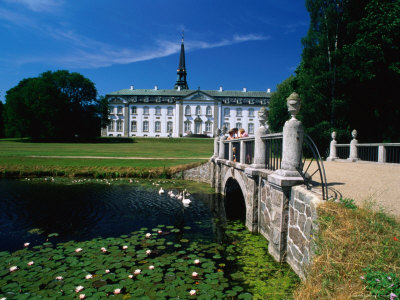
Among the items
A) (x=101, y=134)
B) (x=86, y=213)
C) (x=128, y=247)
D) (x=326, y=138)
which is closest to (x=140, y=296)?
(x=128, y=247)

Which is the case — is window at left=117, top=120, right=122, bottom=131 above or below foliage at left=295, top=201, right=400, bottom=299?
A: above

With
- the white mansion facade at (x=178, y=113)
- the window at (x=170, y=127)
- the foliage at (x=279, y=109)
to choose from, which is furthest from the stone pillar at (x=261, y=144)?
the window at (x=170, y=127)

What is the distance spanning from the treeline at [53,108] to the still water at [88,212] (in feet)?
119

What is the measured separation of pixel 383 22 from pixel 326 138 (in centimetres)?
780

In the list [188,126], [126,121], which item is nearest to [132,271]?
[188,126]

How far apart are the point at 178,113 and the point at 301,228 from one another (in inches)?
2546

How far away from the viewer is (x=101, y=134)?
68688mm

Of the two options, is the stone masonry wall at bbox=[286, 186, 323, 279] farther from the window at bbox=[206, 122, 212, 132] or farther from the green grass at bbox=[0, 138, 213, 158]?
the window at bbox=[206, 122, 212, 132]

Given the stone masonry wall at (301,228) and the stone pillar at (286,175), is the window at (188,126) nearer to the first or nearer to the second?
the stone pillar at (286,175)

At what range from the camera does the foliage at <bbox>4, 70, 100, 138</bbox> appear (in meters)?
43.8

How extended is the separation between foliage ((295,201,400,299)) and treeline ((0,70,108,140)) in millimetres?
49592

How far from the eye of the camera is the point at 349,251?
10.4 ft

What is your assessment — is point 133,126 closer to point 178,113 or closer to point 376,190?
point 178,113

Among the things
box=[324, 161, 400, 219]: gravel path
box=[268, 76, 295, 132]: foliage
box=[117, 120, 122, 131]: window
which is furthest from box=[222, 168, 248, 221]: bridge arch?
box=[117, 120, 122, 131]: window
